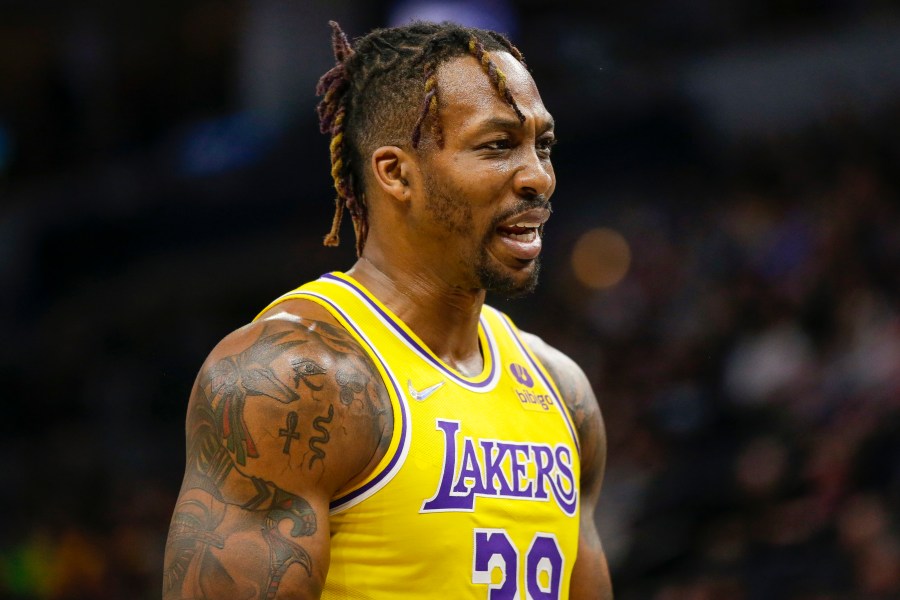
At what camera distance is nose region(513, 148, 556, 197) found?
3559 millimetres

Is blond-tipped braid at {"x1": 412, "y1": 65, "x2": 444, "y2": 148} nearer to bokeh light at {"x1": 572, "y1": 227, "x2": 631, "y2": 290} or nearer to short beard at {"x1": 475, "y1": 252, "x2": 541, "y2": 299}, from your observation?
short beard at {"x1": 475, "y1": 252, "x2": 541, "y2": 299}

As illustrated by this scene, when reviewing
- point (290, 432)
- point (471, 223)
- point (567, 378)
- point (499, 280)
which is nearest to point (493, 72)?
point (471, 223)

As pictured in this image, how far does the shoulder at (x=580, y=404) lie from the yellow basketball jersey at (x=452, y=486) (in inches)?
5.5

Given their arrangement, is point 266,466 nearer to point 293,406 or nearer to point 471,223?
point 293,406

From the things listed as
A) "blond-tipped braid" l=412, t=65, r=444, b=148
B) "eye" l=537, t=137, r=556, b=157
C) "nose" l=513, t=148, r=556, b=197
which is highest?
"blond-tipped braid" l=412, t=65, r=444, b=148

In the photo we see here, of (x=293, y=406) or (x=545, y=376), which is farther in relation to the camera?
(x=545, y=376)

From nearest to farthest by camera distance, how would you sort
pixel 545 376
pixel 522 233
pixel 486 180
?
pixel 486 180 < pixel 522 233 < pixel 545 376

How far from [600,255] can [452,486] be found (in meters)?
9.86

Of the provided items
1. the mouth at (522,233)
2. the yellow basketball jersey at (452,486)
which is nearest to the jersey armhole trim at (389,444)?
the yellow basketball jersey at (452,486)

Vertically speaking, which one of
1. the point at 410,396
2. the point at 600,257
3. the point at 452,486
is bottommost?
the point at 600,257

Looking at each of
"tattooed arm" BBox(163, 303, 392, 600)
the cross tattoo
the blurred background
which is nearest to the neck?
"tattooed arm" BBox(163, 303, 392, 600)

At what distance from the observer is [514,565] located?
11.4 feet

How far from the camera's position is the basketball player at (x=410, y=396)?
123 inches

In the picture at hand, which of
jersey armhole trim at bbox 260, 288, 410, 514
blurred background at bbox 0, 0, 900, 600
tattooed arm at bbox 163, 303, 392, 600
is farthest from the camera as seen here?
blurred background at bbox 0, 0, 900, 600
